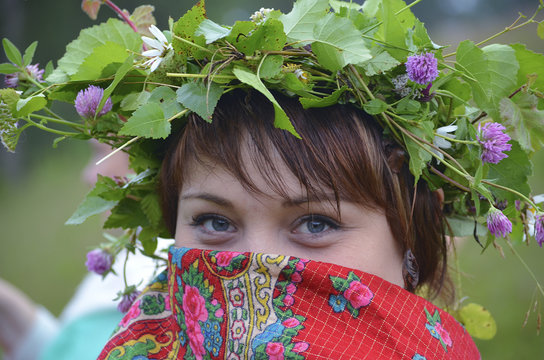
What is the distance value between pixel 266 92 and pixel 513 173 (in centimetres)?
67

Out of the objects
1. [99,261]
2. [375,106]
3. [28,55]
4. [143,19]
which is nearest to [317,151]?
[375,106]

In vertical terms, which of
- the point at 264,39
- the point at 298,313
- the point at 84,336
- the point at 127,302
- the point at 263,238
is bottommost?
the point at 84,336

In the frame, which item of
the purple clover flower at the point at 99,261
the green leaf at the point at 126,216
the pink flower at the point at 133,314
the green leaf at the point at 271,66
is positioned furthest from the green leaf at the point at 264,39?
the purple clover flower at the point at 99,261

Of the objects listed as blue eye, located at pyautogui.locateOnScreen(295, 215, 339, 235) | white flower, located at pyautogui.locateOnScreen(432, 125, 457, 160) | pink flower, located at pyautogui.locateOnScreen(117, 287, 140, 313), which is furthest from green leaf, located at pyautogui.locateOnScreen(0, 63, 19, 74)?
white flower, located at pyautogui.locateOnScreen(432, 125, 457, 160)

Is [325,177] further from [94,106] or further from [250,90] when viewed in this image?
[94,106]

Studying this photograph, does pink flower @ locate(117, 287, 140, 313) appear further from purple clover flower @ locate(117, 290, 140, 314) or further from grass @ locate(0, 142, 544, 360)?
grass @ locate(0, 142, 544, 360)

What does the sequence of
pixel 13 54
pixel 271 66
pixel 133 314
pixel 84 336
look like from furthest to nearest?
pixel 84 336
pixel 133 314
pixel 13 54
pixel 271 66

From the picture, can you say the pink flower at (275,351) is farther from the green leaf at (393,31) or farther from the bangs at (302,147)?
the green leaf at (393,31)

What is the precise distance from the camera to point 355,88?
54.3 inches

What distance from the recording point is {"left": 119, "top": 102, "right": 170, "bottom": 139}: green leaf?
1326mm

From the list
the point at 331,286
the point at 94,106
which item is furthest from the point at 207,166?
the point at 331,286

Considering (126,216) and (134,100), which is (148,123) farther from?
(126,216)

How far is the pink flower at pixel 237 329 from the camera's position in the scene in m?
1.34

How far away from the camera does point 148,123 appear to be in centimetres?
134
